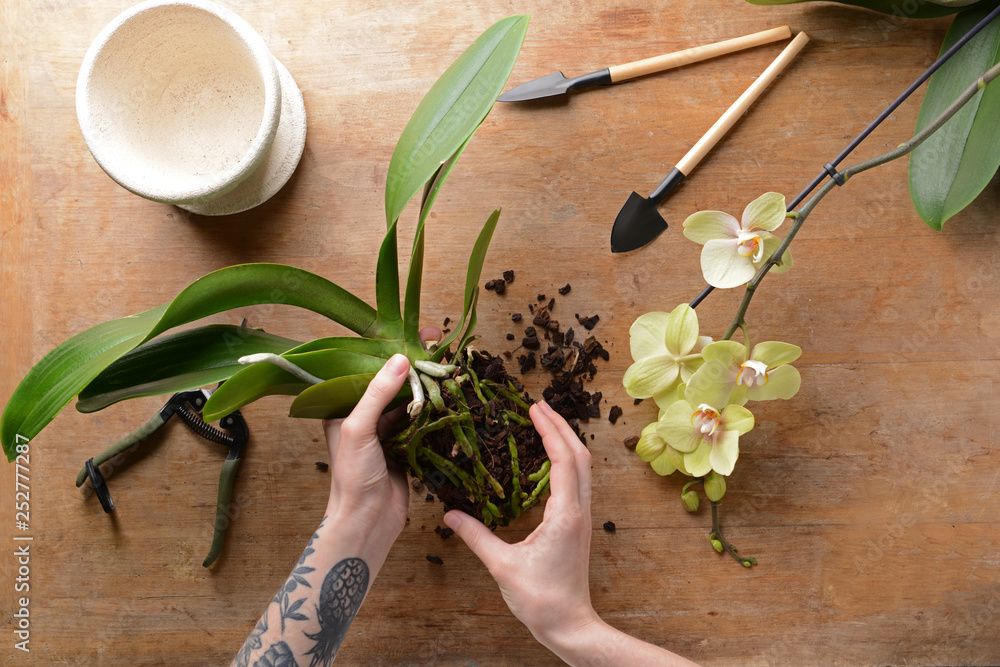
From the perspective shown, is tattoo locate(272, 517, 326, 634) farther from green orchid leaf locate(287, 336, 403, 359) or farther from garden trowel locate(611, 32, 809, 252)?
garden trowel locate(611, 32, 809, 252)

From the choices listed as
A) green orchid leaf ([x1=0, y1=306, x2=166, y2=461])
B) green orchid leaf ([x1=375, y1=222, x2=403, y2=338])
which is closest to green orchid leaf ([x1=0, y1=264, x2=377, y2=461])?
green orchid leaf ([x1=0, y1=306, x2=166, y2=461])

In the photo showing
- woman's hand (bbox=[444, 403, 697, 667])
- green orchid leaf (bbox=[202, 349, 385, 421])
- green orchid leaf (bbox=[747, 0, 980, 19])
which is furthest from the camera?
green orchid leaf (bbox=[747, 0, 980, 19])

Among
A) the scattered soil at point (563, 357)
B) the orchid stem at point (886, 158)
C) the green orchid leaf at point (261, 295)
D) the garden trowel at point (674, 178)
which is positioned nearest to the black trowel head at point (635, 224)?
the garden trowel at point (674, 178)

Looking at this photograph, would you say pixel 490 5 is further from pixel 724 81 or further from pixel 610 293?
pixel 610 293

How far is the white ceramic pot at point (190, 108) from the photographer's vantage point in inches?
34.5

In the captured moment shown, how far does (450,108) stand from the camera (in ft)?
2.55

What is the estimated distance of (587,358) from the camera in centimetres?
104

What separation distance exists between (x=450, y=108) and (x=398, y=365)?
0.33m

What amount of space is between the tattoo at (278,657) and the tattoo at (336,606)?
0.03 metres

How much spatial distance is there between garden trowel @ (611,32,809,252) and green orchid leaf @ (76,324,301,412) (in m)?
0.59

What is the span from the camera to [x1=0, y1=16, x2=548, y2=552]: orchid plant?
677 millimetres

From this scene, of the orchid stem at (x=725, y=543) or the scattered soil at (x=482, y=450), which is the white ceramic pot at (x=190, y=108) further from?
the orchid stem at (x=725, y=543)

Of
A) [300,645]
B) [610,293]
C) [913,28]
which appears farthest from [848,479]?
[300,645]

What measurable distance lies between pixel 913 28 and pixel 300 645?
4.56 ft
